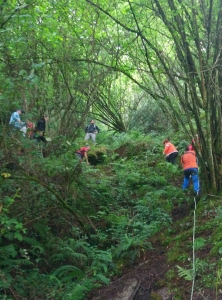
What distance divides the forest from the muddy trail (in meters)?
0.02

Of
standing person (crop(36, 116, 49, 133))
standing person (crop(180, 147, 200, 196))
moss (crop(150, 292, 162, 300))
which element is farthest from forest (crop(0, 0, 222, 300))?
standing person (crop(180, 147, 200, 196))

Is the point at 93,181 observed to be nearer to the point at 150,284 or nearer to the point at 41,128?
the point at 41,128

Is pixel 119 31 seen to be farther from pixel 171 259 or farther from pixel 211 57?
pixel 171 259

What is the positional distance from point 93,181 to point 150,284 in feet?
15.2

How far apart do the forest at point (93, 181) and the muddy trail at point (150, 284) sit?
23mm

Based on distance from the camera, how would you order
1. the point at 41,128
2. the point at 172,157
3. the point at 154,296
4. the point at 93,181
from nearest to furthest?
the point at 154,296 < the point at 41,128 < the point at 93,181 < the point at 172,157

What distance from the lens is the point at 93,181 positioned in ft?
33.6

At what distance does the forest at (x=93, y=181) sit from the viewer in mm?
5902

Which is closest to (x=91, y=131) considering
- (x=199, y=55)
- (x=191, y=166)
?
(x=191, y=166)

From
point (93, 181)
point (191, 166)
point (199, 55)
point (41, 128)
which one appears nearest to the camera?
point (41, 128)

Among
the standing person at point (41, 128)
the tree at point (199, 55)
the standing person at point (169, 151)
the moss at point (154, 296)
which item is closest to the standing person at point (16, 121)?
the standing person at point (41, 128)

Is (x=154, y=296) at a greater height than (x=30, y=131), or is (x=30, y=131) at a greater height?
(x=30, y=131)

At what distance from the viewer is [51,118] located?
10.4 meters

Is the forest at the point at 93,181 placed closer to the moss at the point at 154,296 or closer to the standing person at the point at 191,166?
the moss at the point at 154,296
